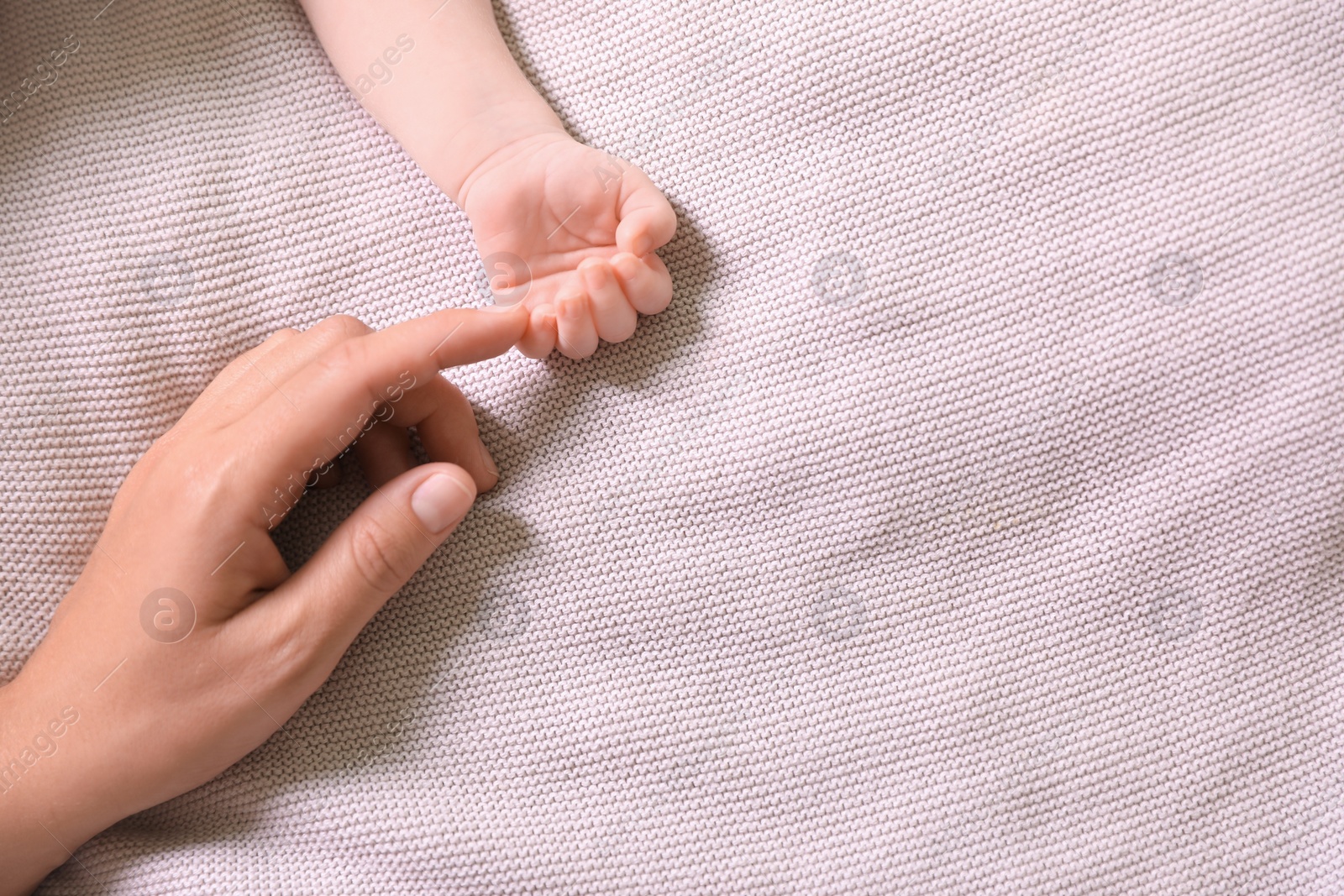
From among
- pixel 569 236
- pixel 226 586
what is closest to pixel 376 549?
pixel 226 586

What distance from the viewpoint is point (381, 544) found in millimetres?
660

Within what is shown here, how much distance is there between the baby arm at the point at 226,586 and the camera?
641 millimetres

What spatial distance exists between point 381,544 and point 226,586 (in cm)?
11

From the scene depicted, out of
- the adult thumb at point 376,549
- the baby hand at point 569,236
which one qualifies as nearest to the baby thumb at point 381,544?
the adult thumb at point 376,549

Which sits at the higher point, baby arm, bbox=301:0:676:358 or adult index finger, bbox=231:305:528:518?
baby arm, bbox=301:0:676:358

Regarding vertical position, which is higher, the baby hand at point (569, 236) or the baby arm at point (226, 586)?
the baby hand at point (569, 236)

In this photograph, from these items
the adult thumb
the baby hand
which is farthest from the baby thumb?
the baby hand

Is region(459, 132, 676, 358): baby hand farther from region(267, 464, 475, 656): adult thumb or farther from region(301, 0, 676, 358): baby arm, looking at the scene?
region(267, 464, 475, 656): adult thumb

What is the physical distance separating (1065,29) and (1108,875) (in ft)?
2.17

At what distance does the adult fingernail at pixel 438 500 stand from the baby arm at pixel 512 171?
0.40ft

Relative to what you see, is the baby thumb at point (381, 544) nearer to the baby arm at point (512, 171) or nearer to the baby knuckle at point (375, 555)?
the baby knuckle at point (375, 555)

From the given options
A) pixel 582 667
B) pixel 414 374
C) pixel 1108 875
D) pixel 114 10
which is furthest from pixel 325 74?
pixel 1108 875

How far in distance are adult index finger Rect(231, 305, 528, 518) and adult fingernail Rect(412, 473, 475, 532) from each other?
0.07 meters

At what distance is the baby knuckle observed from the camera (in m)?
0.66
